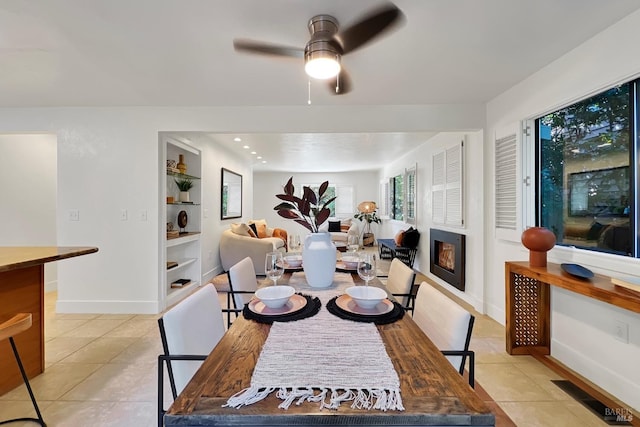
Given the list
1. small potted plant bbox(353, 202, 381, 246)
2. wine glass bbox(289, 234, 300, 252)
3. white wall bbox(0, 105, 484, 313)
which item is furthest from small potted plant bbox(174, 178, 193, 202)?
small potted plant bbox(353, 202, 381, 246)

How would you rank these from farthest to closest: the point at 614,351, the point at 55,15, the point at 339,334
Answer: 1. the point at 614,351
2. the point at 55,15
3. the point at 339,334

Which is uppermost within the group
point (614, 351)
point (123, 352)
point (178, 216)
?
point (178, 216)

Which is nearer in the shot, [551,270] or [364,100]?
[551,270]

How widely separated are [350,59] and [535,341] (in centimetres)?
272

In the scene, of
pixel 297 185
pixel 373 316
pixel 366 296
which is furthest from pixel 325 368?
pixel 297 185

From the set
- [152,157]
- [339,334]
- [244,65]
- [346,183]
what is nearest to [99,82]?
[152,157]

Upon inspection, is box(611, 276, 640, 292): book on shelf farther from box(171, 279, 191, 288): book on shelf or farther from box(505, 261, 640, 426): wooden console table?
box(171, 279, 191, 288): book on shelf

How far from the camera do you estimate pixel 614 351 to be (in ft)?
6.35

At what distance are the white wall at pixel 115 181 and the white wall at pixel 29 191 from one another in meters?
0.72

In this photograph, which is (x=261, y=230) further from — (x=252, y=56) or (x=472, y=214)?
(x=252, y=56)

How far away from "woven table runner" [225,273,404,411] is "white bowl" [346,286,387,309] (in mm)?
120

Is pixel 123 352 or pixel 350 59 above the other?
pixel 350 59

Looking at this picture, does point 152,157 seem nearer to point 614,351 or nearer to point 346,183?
point 614,351

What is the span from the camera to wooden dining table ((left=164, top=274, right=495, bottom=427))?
0.68 m
